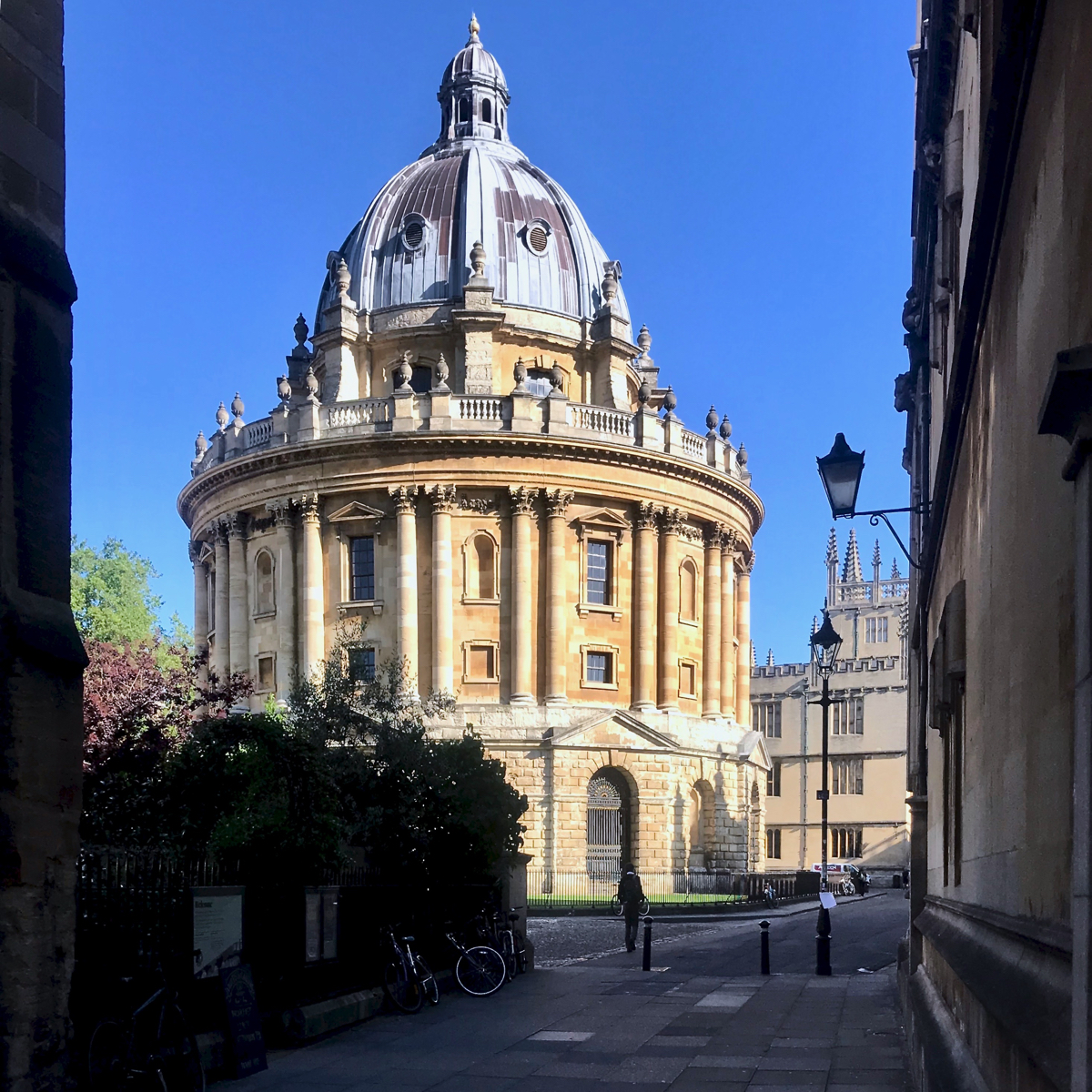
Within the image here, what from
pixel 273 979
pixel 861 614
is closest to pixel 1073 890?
pixel 273 979

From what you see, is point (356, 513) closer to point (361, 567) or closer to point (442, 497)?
point (361, 567)

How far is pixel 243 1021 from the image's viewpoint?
1266cm

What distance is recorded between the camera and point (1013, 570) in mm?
5344

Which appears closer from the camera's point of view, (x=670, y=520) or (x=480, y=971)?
(x=480, y=971)

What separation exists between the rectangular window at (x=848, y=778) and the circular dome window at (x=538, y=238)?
128ft

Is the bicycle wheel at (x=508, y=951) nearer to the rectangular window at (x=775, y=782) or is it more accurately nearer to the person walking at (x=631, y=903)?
A: the person walking at (x=631, y=903)

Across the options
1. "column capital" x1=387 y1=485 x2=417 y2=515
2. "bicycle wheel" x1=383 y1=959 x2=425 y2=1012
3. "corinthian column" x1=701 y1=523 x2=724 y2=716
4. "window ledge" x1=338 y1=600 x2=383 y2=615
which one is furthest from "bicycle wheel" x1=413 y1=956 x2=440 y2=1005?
"corinthian column" x1=701 y1=523 x2=724 y2=716

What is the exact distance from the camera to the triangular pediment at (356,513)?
53.5 metres

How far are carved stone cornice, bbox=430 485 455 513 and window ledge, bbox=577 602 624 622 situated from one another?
6.17 metres

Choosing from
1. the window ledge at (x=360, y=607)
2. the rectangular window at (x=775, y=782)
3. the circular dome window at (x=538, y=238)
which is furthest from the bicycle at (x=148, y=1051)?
the rectangular window at (x=775, y=782)

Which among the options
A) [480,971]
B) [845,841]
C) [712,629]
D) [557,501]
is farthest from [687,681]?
[480,971]

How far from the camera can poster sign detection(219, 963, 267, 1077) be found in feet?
40.6

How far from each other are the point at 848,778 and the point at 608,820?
117ft

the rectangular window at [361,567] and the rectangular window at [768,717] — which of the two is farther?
the rectangular window at [768,717]
